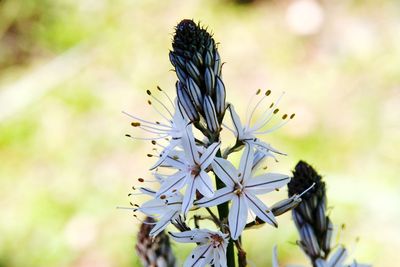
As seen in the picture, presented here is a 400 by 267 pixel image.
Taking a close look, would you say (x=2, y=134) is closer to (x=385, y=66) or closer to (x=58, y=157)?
(x=58, y=157)

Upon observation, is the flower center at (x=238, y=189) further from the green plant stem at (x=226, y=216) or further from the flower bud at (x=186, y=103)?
the flower bud at (x=186, y=103)

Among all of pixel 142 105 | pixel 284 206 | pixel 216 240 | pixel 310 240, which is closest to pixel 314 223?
pixel 310 240

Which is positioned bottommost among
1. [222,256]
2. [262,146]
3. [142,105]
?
[222,256]

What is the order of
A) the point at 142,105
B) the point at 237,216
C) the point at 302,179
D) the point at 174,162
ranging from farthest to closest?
the point at 142,105, the point at 302,179, the point at 174,162, the point at 237,216

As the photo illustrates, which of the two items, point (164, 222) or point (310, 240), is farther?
point (310, 240)

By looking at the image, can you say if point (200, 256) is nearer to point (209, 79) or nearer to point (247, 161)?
point (247, 161)

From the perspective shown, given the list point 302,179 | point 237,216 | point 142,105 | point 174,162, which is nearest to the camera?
point 237,216

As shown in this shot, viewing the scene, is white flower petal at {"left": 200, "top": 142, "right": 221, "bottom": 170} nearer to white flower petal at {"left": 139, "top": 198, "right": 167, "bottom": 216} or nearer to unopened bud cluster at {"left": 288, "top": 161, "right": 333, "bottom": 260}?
white flower petal at {"left": 139, "top": 198, "right": 167, "bottom": 216}
